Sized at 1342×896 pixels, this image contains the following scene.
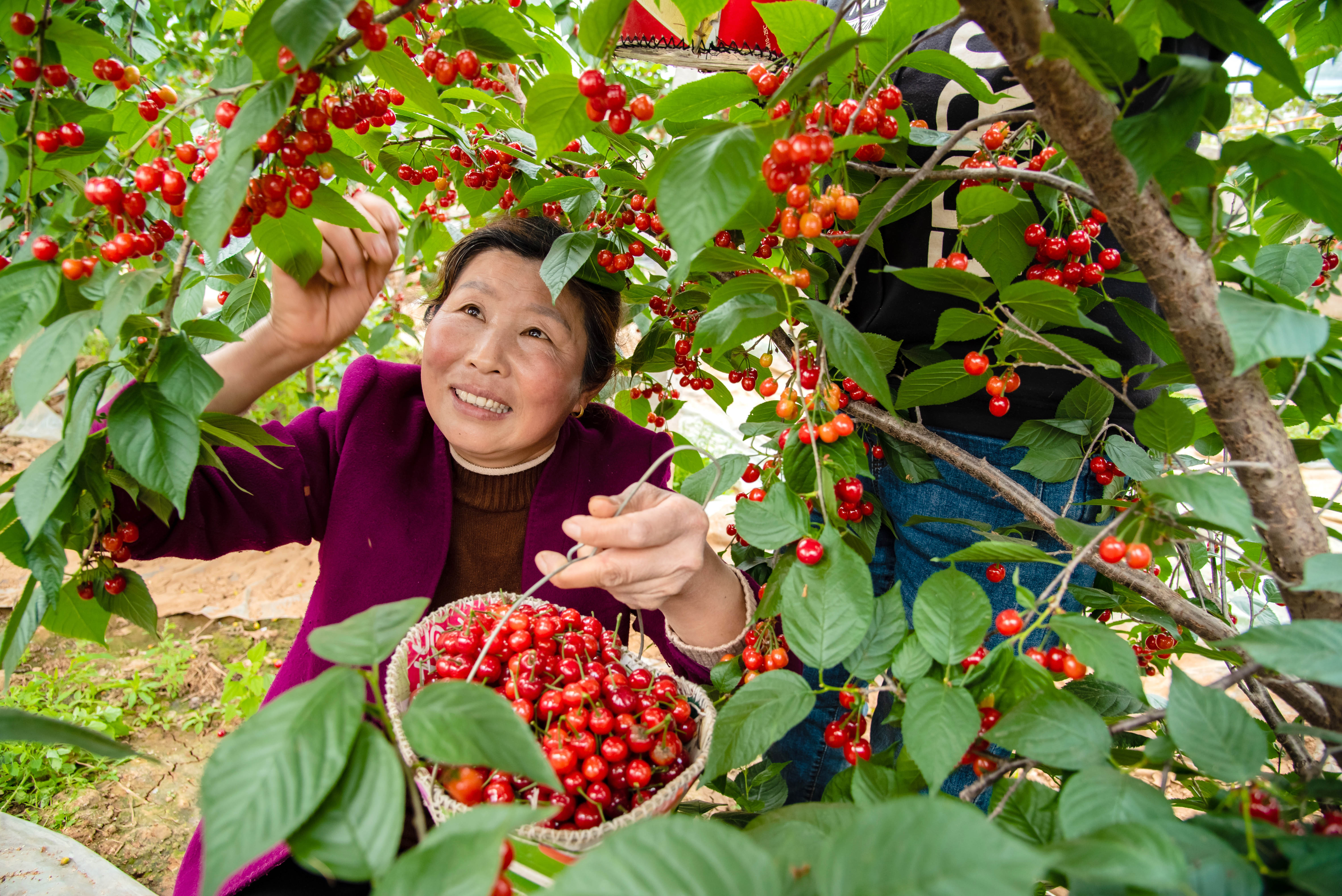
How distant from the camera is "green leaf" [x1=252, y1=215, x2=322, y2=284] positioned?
0.86 metres

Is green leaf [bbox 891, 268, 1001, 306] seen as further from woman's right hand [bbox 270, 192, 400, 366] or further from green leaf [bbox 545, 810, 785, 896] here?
woman's right hand [bbox 270, 192, 400, 366]

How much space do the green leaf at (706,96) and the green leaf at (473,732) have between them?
0.59 metres

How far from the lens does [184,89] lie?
9.80 ft

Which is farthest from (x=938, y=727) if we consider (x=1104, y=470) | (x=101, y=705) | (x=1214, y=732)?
(x=101, y=705)

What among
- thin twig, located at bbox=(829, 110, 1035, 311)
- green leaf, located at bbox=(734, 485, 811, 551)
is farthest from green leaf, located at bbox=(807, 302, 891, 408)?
green leaf, located at bbox=(734, 485, 811, 551)

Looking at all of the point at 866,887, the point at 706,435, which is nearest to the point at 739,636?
the point at 866,887

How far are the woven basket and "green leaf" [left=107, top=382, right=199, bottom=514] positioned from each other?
0.30 metres

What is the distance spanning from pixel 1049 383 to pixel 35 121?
55.1 inches

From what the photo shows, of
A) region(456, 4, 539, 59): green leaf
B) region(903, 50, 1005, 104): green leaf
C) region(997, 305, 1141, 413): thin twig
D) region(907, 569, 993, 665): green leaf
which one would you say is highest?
region(903, 50, 1005, 104): green leaf

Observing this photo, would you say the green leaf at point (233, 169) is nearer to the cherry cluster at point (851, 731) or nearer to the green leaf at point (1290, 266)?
the cherry cluster at point (851, 731)

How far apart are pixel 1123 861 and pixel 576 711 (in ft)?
1.88

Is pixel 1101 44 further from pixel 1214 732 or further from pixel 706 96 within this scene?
pixel 1214 732

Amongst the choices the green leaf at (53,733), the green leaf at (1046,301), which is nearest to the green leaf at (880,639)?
the green leaf at (1046,301)

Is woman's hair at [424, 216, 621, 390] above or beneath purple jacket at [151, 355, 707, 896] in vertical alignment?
above
